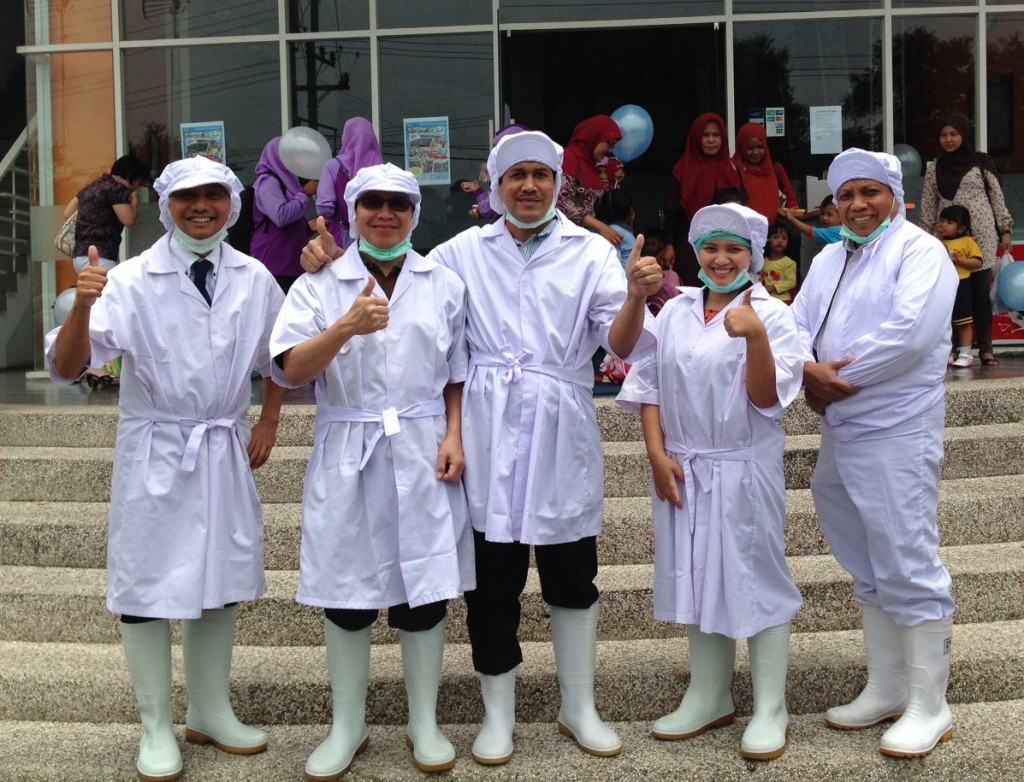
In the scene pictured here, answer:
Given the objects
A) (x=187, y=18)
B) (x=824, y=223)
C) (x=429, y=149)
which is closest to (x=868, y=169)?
(x=824, y=223)

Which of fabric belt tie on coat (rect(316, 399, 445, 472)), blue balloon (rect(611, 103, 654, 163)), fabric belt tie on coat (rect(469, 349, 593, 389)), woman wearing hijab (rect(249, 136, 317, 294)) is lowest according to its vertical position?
fabric belt tie on coat (rect(316, 399, 445, 472))

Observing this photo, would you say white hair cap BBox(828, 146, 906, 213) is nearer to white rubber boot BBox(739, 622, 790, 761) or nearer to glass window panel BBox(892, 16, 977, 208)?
white rubber boot BBox(739, 622, 790, 761)

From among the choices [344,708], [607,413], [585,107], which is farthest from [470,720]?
[585,107]

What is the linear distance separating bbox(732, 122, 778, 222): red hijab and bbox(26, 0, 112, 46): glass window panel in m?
5.76

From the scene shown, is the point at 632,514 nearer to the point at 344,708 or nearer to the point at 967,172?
the point at 344,708

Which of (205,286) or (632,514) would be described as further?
(632,514)

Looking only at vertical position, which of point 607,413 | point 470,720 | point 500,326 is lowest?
point 470,720

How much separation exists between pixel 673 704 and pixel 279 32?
25.8ft

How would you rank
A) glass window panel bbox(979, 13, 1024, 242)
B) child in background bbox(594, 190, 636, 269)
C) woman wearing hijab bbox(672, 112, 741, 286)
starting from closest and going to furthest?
child in background bbox(594, 190, 636, 269)
woman wearing hijab bbox(672, 112, 741, 286)
glass window panel bbox(979, 13, 1024, 242)

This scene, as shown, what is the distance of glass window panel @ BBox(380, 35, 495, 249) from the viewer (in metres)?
9.66

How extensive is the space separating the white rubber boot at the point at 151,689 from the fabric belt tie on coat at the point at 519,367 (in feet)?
4.29

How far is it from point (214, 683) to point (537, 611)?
4.24 feet

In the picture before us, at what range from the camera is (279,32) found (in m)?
9.96

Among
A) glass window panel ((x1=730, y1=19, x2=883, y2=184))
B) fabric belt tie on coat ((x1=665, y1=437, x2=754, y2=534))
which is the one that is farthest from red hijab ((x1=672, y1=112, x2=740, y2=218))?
fabric belt tie on coat ((x1=665, y1=437, x2=754, y2=534))
